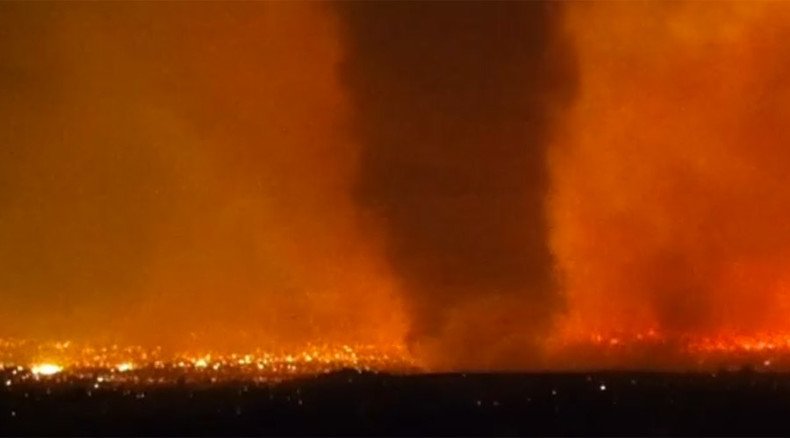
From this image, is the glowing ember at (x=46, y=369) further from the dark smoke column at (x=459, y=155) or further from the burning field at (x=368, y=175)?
the dark smoke column at (x=459, y=155)

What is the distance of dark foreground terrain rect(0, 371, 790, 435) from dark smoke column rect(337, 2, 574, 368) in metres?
2.15

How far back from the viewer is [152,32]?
9.38 metres

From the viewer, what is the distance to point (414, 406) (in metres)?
6.86

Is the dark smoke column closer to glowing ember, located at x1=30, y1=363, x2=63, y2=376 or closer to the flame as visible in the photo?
the flame

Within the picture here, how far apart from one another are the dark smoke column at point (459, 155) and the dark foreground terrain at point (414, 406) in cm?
215

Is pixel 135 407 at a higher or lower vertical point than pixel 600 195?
lower

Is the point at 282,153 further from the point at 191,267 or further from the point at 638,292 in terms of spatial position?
the point at 638,292

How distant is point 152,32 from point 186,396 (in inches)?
149

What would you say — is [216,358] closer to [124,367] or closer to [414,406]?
[124,367]

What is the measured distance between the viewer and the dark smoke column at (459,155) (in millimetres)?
9258

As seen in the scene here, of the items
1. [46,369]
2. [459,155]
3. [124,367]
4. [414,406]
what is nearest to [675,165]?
[459,155]

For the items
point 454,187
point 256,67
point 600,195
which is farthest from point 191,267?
point 600,195

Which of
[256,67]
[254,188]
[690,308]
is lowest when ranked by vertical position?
[690,308]

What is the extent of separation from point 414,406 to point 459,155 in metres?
3.08
